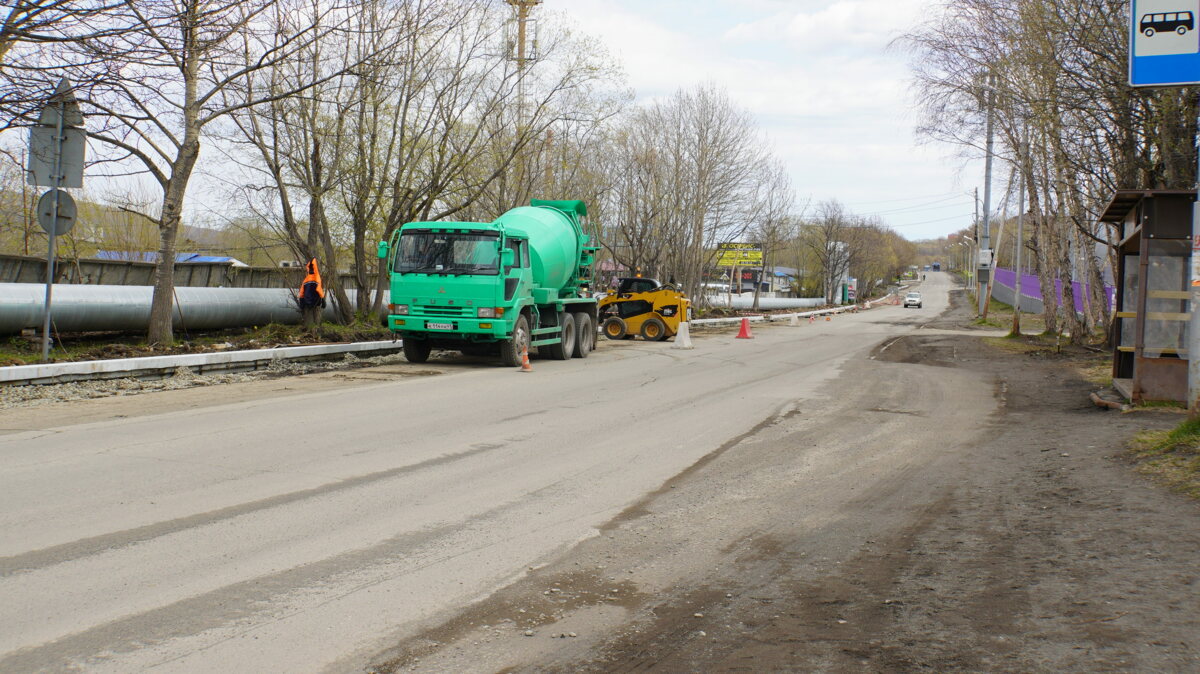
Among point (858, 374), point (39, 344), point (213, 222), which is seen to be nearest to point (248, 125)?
point (39, 344)

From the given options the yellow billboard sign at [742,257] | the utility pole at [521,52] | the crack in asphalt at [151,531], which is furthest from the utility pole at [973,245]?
the crack in asphalt at [151,531]

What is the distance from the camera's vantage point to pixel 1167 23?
9.26 meters

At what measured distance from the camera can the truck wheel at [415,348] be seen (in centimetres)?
1792

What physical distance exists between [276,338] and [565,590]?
1534 centimetres

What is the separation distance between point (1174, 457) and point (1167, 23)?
4463mm

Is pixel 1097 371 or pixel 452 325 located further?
pixel 1097 371

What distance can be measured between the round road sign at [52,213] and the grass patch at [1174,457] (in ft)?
43.6

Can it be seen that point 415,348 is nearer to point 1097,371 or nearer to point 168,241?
point 168,241

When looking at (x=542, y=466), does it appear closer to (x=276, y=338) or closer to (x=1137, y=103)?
(x=276, y=338)

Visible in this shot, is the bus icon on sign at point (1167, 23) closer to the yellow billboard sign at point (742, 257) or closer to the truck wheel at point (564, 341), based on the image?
the truck wheel at point (564, 341)

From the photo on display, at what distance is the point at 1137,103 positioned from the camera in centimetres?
1683

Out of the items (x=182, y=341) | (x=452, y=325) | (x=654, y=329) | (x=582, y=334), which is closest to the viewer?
(x=452, y=325)

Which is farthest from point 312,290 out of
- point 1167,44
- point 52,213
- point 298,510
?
point 1167,44

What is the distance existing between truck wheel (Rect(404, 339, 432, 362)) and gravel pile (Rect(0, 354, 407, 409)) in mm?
1211
